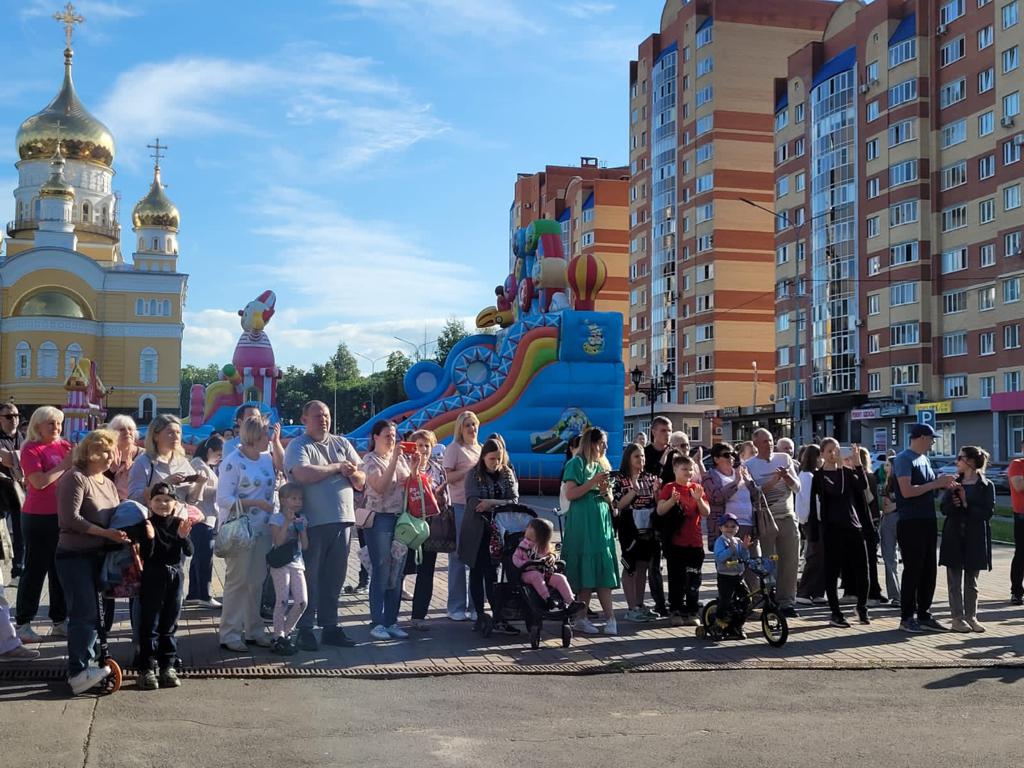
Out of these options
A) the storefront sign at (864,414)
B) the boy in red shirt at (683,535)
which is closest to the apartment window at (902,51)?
the storefront sign at (864,414)

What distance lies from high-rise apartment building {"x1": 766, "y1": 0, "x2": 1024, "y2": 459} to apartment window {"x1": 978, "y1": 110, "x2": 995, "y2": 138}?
84mm

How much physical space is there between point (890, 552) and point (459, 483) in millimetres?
4907

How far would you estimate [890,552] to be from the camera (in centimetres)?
1278

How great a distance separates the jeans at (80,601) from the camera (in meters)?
7.47

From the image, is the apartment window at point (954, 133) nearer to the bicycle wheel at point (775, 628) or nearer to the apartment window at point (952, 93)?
the apartment window at point (952, 93)

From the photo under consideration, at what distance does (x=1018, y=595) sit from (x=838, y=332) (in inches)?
1855

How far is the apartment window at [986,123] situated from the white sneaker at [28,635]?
48.0m

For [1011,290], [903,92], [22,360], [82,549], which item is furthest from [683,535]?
[22,360]

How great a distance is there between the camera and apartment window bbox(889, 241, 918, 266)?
53347 mm

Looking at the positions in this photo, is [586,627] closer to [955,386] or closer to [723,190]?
[955,386]

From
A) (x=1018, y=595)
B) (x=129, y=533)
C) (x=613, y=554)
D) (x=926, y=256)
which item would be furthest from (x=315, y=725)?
(x=926, y=256)

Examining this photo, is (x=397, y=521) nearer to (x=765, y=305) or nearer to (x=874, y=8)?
(x=874, y=8)

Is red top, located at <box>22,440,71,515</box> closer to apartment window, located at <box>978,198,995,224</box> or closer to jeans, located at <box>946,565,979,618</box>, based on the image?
jeans, located at <box>946,565,979,618</box>

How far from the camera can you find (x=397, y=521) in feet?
32.9
